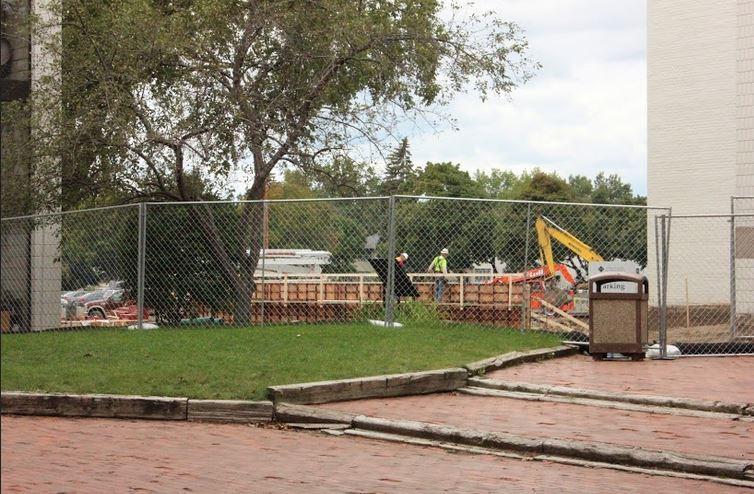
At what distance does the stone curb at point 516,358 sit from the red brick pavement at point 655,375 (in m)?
0.10

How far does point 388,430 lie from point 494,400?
6.47 ft

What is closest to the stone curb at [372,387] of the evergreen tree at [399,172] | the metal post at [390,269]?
the metal post at [390,269]

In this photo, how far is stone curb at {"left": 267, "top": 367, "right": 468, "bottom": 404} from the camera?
10.3 m

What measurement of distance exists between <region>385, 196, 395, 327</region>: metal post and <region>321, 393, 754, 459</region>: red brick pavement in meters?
4.76

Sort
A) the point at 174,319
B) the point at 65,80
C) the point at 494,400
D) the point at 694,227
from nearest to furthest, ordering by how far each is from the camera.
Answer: the point at 494,400 → the point at 174,319 → the point at 65,80 → the point at 694,227

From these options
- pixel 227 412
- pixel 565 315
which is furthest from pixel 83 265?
pixel 227 412

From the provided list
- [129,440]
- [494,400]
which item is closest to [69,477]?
[129,440]

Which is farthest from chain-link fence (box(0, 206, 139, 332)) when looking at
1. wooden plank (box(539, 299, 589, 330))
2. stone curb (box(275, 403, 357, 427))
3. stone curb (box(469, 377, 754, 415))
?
stone curb (box(275, 403, 357, 427))

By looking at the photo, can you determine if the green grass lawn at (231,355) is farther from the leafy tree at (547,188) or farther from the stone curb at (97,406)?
the leafy tree at (547,188)

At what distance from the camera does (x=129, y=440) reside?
342 inches

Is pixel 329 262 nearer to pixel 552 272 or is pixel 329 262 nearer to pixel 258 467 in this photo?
pixel 552 272

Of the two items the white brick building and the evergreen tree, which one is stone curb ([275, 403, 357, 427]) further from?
the white brick building

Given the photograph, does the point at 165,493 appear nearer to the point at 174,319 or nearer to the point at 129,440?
the point at 129,440

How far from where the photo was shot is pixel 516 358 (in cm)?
1334
